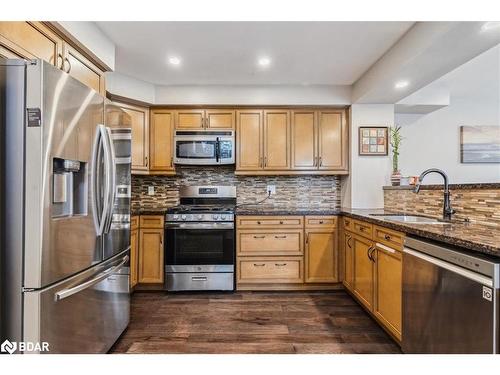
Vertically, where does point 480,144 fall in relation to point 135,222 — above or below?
above

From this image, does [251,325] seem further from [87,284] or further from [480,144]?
[480,144]

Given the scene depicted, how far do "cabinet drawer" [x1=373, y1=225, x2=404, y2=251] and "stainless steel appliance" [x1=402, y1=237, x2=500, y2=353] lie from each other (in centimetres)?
12

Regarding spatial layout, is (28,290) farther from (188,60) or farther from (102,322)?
(188,60)

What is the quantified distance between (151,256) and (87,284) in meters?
1.64

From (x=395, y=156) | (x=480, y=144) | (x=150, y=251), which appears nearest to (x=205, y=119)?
(x=150, y=251)

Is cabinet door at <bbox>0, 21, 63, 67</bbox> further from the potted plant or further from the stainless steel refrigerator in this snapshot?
the potted plant

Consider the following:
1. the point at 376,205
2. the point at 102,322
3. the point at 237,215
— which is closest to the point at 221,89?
the point at 237,215

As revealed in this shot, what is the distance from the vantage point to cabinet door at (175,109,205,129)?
3.53 metres

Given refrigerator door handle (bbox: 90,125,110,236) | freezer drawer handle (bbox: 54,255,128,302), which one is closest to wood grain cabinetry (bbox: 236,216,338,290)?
freezer drawer handle (bbox: 54,255,128,302)

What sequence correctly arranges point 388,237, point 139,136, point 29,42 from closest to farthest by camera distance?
1. point 29,42
2. point 388,237
3. point 139,136

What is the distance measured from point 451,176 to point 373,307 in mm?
2771

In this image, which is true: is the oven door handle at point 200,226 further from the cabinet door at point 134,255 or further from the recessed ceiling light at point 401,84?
the recessed ceiling light at point 401,84

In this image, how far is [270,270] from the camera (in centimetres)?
328

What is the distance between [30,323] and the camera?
53.0 inches
